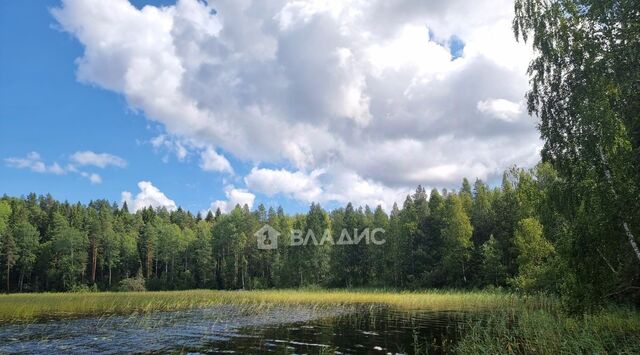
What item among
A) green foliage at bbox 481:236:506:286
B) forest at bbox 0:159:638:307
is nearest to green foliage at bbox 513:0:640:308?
forest at bbox 0:159:638:307

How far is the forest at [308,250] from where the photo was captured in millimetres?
60812

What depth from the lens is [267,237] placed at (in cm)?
10706

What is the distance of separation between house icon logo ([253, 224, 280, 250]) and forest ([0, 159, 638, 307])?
1.25m

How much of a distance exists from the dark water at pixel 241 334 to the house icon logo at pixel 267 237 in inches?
2872

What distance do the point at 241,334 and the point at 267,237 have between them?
8524cm

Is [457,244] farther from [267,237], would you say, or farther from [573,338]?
[573,338]

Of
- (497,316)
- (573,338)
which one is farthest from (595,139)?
(497,316)

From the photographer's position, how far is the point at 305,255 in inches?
3602

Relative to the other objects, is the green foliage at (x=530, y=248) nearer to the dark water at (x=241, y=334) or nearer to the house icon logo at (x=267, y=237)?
the dark water at (x=241, y=334)

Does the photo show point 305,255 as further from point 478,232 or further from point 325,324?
point 325,324

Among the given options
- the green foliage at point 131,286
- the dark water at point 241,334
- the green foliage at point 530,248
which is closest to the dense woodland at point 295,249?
the green foliage at point 530,248

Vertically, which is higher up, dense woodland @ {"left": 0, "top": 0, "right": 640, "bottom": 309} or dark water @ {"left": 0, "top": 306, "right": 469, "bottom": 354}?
dense woodland @ {"left": 0, "top": 0, "right": 640, "bottom": 309}

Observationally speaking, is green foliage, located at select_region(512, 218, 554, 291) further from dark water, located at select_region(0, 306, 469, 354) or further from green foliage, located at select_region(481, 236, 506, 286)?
dark water, located at select_region(0, 306, 469, 354)

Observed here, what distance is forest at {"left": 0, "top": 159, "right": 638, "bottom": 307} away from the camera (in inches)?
2394
